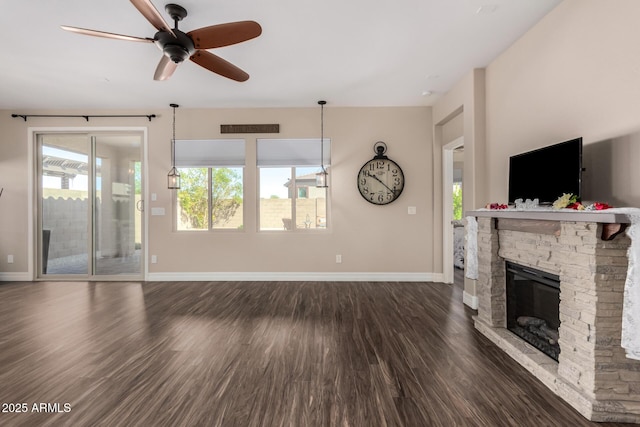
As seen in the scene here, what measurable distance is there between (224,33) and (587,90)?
2675 millimetres

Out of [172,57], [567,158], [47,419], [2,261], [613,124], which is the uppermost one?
[172,57]

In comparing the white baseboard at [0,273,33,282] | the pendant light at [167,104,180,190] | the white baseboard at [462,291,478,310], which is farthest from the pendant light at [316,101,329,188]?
the white baseboard at [0,273,33,282]

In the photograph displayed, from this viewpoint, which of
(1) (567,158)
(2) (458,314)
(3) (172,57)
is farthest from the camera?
(2) (458,314)

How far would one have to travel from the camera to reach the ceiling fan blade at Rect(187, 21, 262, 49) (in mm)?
2049

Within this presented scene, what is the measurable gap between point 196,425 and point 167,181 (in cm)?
399

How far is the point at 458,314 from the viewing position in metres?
3.14

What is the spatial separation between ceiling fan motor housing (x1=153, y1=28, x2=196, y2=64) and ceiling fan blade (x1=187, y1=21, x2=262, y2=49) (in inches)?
1.9

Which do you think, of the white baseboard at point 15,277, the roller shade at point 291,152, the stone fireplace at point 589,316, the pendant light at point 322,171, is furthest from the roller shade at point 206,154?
the stone fireplace at point 589,316

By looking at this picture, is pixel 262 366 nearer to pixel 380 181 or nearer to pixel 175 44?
pixel 175 44

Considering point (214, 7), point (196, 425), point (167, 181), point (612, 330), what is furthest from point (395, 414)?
point (167, 181)

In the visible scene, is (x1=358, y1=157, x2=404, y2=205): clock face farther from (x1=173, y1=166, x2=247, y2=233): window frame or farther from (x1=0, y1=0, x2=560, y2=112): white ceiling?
(x1=173, y1=166, x2=247, y2=233): window frame

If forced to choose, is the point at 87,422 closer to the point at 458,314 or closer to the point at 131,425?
the point at 131,425

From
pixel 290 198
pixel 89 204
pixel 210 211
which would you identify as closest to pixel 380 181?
pixel 290 198

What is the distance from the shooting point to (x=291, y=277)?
4.60 metres
